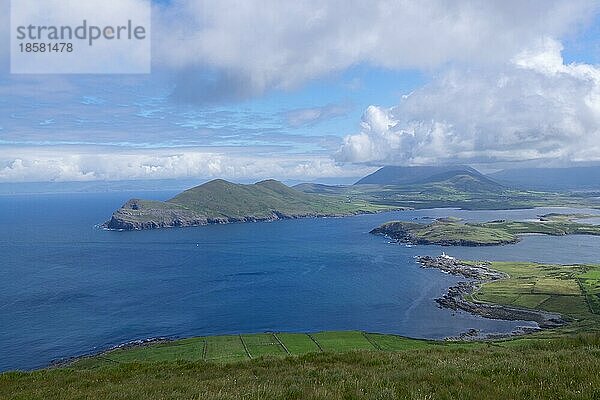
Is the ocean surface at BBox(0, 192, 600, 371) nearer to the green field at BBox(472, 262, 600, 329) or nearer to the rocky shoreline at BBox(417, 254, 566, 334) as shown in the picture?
the rocky shoreline at BBox(417, 254, 566, 334)

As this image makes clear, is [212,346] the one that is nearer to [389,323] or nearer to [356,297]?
[389,323]

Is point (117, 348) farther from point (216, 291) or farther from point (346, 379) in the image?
point (346, 379)

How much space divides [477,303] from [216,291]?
206 ft

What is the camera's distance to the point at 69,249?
578 ft

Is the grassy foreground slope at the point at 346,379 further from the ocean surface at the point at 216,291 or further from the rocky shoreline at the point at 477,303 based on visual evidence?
the rocky shoreline at the point at 477,303

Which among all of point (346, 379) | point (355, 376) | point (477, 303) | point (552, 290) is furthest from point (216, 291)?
point (346, 379)

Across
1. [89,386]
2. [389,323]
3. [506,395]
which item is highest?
[506,395]

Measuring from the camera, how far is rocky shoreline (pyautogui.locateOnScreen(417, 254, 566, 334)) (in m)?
86.1

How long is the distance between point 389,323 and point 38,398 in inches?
3086

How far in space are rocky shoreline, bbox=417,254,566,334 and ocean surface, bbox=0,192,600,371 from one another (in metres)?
3.56

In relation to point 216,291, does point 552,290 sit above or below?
above

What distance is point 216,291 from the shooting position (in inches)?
4449

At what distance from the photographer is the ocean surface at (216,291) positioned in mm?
81688

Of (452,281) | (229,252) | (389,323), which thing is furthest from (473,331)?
(229,252)
